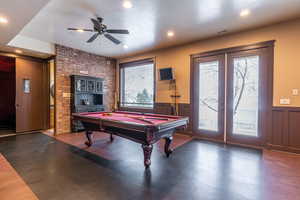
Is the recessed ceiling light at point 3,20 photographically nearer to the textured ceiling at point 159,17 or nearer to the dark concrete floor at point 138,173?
the textured ceiling at point 159,17

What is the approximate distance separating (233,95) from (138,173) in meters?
3.30

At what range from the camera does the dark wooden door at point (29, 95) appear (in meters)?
5.25

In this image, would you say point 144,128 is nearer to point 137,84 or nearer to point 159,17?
point 159,17

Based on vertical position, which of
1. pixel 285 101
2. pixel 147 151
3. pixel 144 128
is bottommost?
pixel 147 151

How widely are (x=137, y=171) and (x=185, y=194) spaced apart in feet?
3.05

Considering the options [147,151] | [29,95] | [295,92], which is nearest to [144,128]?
[147,151]

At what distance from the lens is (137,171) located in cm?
268

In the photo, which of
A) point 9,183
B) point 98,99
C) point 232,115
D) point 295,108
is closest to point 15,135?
point 98,99

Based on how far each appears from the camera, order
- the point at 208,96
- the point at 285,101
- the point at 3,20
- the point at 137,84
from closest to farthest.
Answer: the point at 3,20, the point at 285,101, the point at 208,96, the point at 137,84

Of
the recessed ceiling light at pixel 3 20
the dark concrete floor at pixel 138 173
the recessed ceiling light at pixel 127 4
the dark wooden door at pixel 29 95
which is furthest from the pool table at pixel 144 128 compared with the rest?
the dark wooden door at pixel 29 95

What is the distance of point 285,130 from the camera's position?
3584 mm

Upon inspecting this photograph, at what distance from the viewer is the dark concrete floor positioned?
81.0 inches

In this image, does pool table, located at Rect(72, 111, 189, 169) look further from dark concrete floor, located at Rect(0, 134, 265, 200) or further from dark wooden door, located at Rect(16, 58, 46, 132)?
dark wooden door, located at Rect(16, 58, 46, 132)

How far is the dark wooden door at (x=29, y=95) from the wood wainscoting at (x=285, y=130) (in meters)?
7.31
